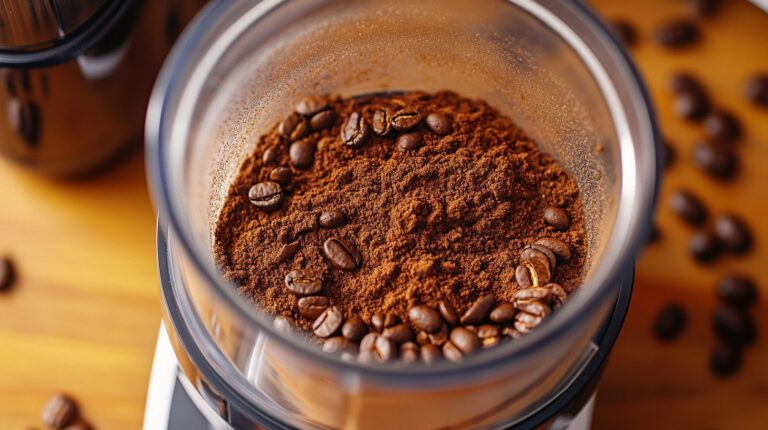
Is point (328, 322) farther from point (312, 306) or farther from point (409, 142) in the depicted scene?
point (409, 142)

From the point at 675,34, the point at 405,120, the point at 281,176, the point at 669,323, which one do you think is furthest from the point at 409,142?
the point at 675,34

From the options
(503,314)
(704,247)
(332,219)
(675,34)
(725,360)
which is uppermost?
(332,219)

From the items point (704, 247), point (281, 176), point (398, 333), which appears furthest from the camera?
point (704, 247)

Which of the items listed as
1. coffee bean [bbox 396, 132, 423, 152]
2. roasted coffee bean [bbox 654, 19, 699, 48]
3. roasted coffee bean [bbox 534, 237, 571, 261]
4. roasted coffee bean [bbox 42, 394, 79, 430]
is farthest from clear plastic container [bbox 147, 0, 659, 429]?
roasted coffee bean [bbox 654, 19, 699, 48]

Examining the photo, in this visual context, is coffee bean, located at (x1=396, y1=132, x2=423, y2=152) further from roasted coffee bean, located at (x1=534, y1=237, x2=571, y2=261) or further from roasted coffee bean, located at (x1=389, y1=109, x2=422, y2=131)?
roasted coffee bean, located at (x1=534, y1=237, x2=571, y2=261)

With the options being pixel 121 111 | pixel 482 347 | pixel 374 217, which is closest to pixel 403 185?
pixel 374 217

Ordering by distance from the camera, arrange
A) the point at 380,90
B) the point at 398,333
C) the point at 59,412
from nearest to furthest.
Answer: the point at 398,333 → the point at 380,90 → the point at 59,412

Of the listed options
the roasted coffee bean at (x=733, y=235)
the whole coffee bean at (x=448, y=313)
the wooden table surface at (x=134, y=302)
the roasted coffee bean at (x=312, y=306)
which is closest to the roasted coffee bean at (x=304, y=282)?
the roasted coffee bean at (x=312, y=306)
